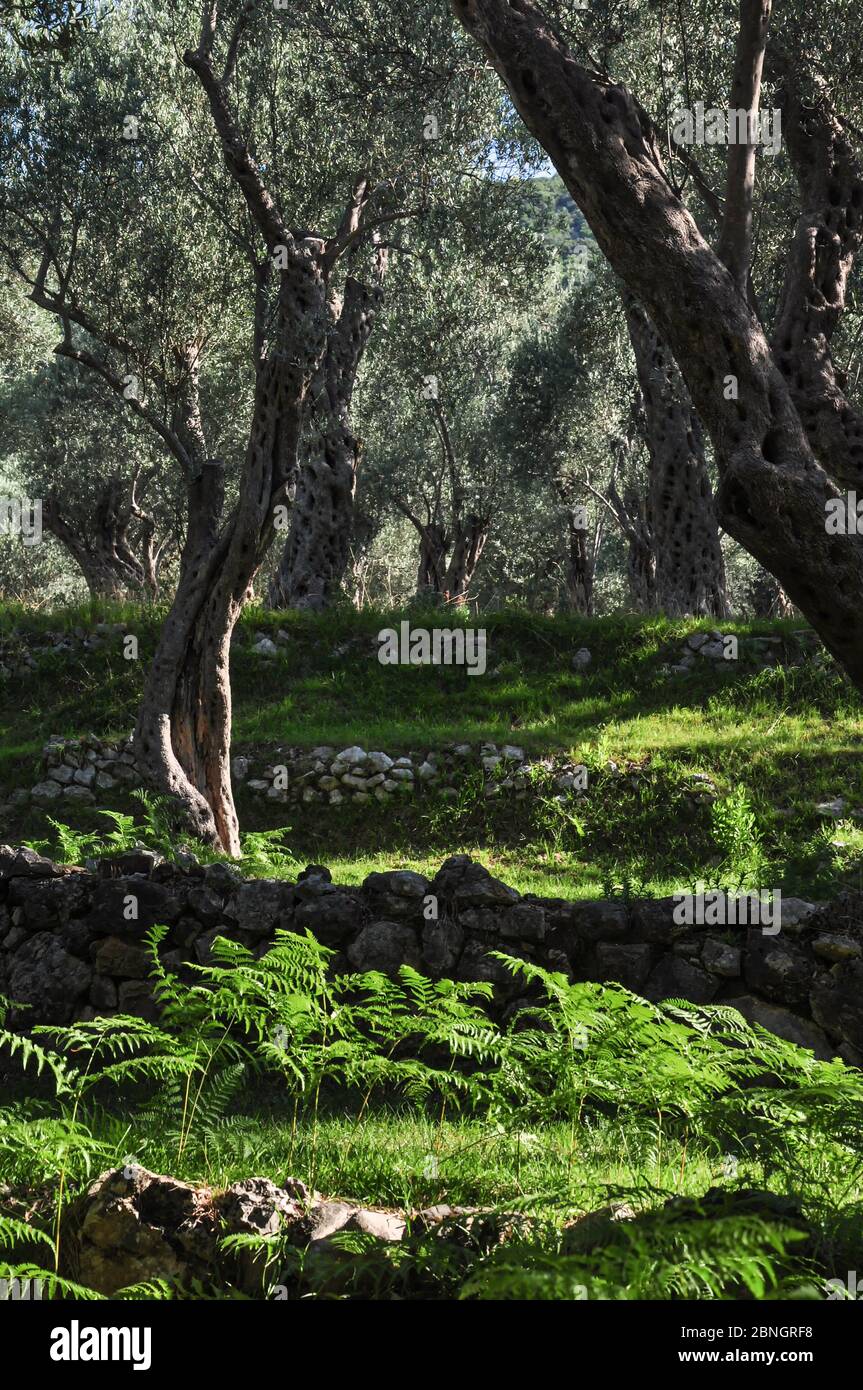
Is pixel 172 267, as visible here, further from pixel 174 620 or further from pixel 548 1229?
pixel 548 1229

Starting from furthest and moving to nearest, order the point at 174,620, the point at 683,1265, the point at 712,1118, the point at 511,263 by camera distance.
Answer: the point at 511,263
the point at 174,620
the point at 712,1118
the point at 683,1265

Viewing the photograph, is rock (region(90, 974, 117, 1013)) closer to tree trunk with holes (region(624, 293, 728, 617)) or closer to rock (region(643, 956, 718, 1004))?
rock (region(643, 956, 718, 1004))

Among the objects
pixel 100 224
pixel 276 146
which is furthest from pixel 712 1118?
pixel 100 224

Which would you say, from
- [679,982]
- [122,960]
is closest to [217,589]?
[122,960]

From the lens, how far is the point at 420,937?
8.08 metres

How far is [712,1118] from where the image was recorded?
5.05 metres

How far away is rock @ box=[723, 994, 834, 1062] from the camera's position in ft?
24.3

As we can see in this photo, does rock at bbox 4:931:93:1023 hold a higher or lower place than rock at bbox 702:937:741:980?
lower

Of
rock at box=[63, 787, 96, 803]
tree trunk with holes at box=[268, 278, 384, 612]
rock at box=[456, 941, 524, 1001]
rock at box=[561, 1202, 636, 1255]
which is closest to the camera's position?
rock at box=[561, 1202, 636, 1255]

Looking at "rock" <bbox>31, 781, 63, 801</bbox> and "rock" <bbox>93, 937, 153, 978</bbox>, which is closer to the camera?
"rock" <bbox>93, 937, 153, 978</bbox>

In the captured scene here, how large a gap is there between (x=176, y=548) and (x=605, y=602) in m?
14.4

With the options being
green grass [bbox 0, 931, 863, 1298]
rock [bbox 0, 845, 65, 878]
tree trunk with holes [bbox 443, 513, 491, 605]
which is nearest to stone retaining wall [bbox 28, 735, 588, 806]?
rock [bbox 0, 845, 65, 878]

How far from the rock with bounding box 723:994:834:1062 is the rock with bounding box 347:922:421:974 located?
2041 mm

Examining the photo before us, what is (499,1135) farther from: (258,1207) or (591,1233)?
(591,1233)
